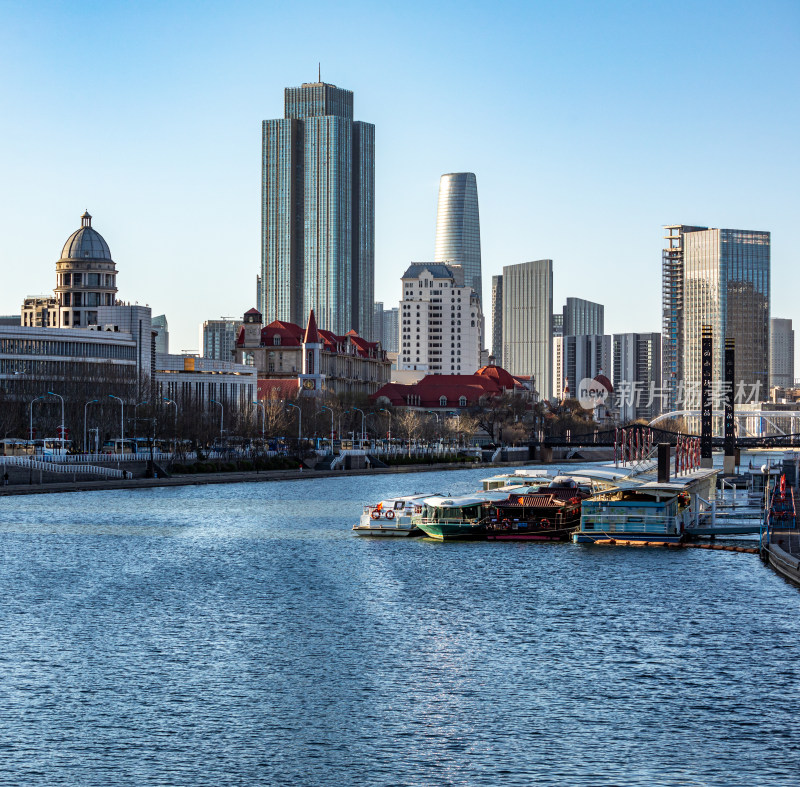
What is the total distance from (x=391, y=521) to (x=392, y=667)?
39.4m

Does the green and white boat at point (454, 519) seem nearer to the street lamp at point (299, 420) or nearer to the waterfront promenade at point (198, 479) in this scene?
the waterfront promenade at point (198, 479)

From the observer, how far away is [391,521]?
8131cm

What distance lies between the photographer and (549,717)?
3625 centimetres

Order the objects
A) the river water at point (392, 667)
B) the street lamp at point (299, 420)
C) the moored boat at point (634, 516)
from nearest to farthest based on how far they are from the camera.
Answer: the river water at point (392, 667) → the moored boat at point (634, 516) → the street lamp at point (299, 420)

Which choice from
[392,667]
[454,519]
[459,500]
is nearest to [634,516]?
[454,519]

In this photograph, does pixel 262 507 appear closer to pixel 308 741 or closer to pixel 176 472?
pixel 176 472

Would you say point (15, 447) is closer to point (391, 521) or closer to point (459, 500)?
point (391, 521)

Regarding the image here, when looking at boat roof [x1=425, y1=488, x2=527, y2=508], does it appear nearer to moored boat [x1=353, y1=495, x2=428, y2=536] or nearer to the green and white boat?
the green and white boat

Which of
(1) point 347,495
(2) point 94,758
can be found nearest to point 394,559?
(2) point 94,758

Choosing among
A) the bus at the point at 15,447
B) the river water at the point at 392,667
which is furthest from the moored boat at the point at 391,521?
the bus at the point at 15,447

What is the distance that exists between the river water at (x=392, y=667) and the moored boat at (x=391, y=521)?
8530 mm

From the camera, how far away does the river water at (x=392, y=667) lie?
32.3 meters

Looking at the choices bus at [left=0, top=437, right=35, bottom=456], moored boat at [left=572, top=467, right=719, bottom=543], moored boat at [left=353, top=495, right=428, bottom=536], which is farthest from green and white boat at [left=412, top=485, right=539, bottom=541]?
bus at [left=0, top=437, right=35, bottom=456]

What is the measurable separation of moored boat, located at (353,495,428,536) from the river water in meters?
8.53
